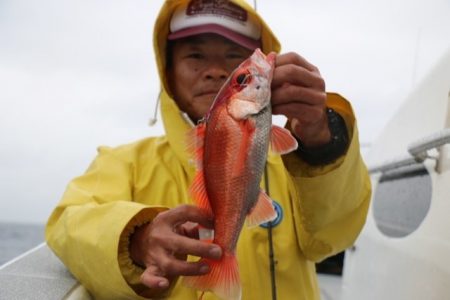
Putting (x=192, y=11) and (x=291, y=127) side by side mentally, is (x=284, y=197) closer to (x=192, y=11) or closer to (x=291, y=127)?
(x=291, y=127)

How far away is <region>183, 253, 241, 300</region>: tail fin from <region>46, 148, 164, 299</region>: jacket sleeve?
0.44 m

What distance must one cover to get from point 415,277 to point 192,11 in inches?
71.0

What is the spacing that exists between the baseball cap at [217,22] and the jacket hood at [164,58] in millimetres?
36

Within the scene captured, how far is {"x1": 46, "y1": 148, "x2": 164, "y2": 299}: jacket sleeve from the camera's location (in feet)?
6.05

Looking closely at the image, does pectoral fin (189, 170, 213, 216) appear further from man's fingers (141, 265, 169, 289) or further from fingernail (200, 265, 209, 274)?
man's fingers (141, 265, 169, 289)

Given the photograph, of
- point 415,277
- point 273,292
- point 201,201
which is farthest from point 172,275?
point 415,277

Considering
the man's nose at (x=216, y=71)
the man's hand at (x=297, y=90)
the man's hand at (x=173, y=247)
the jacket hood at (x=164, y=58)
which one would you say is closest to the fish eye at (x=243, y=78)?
the man's hand at (x=297, y=90)

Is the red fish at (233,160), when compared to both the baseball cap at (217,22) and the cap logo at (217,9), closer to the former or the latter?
the baseball cap at (217,22)

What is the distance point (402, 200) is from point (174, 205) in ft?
5.38

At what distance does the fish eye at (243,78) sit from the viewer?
4.63ft

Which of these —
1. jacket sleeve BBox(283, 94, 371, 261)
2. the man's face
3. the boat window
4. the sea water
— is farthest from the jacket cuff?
the sea water

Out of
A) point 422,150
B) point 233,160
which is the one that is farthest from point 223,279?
point 422,150

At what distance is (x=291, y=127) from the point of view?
1829mm

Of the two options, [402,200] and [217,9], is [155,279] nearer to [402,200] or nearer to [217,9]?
[217,9]
